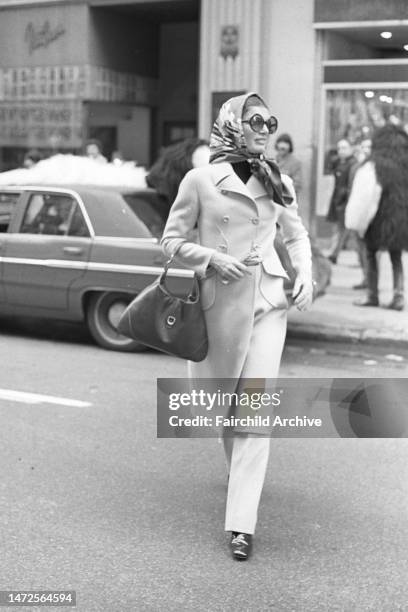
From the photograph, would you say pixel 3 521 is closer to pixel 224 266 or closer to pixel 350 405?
pixel 224 266

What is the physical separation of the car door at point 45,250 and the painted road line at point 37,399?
2059 millimetres

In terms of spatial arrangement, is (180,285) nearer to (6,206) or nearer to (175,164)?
(175,164)

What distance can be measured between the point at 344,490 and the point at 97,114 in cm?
1371

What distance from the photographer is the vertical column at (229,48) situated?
52.3ft

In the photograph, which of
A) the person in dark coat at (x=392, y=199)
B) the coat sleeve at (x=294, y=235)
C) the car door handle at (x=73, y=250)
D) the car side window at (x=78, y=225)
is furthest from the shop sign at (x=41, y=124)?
the coat sleeve at (x=294, y=235)

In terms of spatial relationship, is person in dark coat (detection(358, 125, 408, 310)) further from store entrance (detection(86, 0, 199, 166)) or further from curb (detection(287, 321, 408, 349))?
store entrance (detection(86, 0, 199, 166))

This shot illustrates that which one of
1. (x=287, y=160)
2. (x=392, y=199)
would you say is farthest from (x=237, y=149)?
(x=287, y=160)

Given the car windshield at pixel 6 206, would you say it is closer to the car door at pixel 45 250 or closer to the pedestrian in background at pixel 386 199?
the car door at pixel 45 250

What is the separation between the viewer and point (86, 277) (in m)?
9.12

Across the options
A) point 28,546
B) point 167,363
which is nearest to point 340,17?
point 167,363

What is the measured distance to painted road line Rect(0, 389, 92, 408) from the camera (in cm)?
706

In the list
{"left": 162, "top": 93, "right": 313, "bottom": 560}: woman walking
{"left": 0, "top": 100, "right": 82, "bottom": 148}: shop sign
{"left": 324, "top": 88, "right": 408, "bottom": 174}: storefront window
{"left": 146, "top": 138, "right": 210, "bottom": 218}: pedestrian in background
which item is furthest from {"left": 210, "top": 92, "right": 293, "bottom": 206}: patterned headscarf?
{"left": 0, "top": 100, "right": 82, "bottom": 148}: shop sign

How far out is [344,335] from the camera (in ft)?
32.6

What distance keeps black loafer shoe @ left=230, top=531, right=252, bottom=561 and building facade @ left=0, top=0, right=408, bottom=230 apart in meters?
11.7
